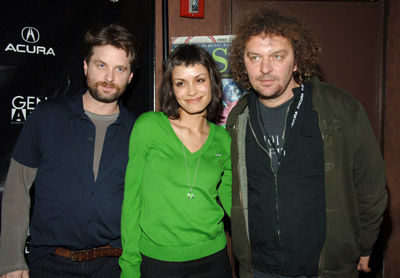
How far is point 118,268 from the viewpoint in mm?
1883

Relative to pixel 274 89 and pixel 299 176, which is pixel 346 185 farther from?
pixel 274 89

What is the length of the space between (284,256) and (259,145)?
0.63 meters

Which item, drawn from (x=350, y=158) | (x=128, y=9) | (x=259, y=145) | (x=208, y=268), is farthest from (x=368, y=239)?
(x=128, y=9)

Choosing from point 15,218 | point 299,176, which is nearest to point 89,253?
point 15,218

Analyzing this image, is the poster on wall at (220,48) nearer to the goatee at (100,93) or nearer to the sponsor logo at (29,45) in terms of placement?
the goatee at (100,93)

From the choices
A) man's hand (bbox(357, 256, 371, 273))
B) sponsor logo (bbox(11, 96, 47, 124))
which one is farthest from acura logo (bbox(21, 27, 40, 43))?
man's hand (bbox(357, 256, 371, 273))

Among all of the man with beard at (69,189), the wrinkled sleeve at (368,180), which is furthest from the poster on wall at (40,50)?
the wrinkled sleeve at (368,180)

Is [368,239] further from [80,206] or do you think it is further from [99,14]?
[99,14]

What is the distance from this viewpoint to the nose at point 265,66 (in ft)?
5.86

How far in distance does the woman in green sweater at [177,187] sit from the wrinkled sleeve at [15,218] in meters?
0.58

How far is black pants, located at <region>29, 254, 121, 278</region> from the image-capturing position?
176cm

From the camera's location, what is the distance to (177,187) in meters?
1.78

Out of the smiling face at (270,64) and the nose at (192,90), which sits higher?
the smiling face at (270,64)

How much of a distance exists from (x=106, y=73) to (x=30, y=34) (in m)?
0.77
